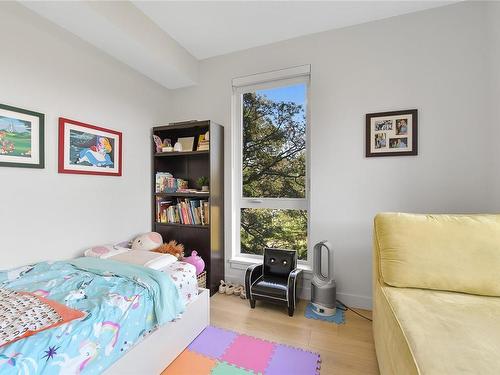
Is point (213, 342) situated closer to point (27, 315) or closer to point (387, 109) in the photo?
point (27, 315)

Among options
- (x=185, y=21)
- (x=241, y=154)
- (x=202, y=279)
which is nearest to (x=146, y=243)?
(x=202, y=279)

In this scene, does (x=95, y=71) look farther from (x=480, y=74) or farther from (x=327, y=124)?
(x=480, y=74)

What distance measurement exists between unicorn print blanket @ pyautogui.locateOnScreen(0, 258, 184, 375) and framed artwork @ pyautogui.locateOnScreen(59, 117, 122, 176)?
782 mm

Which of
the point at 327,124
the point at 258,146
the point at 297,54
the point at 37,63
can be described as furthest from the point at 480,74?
the point at 37,63

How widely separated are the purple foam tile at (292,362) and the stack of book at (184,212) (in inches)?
52.6

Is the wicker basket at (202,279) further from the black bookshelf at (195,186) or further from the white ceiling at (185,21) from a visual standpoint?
the white ceiling at (185,21)

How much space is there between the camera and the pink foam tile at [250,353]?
1.49 meters

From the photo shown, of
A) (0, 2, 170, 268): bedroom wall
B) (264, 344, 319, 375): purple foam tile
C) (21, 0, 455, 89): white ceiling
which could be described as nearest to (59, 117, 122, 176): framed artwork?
(0, 2, 170, 268): bedroom wall

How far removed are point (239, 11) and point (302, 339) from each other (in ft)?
8.84

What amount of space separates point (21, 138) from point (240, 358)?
2.11m

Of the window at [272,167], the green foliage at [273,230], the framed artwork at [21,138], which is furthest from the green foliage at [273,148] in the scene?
the framed artwork at [21,138]

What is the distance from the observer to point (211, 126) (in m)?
2.47

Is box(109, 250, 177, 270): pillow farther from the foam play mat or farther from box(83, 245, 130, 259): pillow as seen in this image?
the foam play mat

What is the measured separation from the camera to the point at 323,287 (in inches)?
80.8
